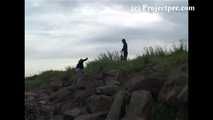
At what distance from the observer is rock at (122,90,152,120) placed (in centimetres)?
735

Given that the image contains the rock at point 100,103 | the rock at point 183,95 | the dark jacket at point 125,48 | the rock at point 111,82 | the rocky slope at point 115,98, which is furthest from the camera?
the dark jacket at point 125,48

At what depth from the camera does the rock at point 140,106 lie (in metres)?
7.35

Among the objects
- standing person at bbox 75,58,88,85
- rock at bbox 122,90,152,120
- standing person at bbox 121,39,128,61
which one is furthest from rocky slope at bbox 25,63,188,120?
standing person at bbox 121,39,128,61

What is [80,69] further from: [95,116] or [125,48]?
[95,116]

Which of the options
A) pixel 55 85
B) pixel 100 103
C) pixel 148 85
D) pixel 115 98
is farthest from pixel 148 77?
pixel 55 85

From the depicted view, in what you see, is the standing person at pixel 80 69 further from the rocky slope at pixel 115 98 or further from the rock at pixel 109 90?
the rock at pixel 109 90

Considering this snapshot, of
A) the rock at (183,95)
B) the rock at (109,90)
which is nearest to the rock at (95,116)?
the rock at (109,90)

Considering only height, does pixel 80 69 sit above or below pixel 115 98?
above

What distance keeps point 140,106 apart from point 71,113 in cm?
224

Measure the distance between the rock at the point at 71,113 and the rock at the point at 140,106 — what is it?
180 centimetres

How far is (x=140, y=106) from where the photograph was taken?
7422 mm
